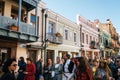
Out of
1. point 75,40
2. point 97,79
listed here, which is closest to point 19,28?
point 97,79

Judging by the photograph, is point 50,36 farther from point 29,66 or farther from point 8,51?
point 29,66

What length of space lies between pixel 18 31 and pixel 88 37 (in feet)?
66.2

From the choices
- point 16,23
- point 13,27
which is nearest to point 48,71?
point 13,27

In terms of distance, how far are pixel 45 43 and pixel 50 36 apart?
1.34 metres

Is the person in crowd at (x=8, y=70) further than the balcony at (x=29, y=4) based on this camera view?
No

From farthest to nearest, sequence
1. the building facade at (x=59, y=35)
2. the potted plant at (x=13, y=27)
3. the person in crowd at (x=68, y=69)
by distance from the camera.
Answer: the building facade at (x=59, y=35), the potted plant at (x=13, y=27), the person in crowd at (x=68, y=69)

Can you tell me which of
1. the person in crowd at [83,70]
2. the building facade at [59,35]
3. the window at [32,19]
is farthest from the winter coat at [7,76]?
the building facade at [59,35]

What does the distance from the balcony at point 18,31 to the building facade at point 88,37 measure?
14.2 m

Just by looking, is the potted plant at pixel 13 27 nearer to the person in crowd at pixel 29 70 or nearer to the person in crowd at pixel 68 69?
the person in crowd at pixel 29 70

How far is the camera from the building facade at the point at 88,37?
32.0m

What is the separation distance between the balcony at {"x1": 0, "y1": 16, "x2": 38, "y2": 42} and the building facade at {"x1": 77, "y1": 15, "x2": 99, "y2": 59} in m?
14.2

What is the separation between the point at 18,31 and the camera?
52.9ft

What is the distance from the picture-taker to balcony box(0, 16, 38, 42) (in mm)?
15117

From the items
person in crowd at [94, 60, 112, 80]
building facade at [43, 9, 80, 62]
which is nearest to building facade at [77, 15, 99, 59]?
building facade at [43, 9, 80, 62]
